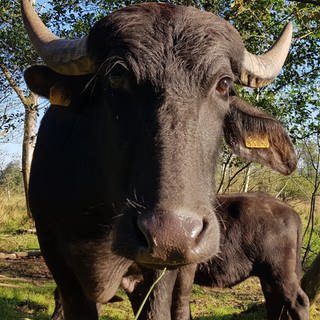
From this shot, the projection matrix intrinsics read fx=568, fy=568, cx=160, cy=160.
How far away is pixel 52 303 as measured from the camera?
733 centimetres

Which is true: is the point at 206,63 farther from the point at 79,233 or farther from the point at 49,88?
the point at 79,233

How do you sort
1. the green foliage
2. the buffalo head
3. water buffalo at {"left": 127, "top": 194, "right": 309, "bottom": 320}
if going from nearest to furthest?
the buffalo head
water buffalo at {"left": 127, "top": 194, "right": 309, "bottom": 320}
the green foliage

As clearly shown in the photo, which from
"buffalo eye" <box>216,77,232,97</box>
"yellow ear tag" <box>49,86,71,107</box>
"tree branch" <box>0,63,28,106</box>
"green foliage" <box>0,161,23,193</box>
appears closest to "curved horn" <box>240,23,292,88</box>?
"buffalo eye" <box>216,77,232,97</box>

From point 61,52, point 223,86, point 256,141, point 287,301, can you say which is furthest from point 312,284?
point 61,52

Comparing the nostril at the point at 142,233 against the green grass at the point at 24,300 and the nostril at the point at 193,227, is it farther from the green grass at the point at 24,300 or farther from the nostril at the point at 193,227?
the green grass at the point at 24,300

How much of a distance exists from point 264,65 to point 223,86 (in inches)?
32.1

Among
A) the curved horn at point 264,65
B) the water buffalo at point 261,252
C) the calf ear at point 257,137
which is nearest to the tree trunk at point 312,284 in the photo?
the water buffalo at point 261,252

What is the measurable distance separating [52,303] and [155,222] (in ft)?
17.3

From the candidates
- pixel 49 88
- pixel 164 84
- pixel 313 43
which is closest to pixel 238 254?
pixel 313 43

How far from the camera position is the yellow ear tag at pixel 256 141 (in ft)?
13.8

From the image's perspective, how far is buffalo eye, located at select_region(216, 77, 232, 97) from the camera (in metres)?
3.39

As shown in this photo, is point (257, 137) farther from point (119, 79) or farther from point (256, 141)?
point (119, 79)

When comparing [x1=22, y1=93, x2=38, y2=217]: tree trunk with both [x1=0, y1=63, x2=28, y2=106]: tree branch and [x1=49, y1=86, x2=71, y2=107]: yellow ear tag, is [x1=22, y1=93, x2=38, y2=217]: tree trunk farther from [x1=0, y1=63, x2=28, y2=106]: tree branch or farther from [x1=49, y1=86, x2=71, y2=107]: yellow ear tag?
[x1=49, y1=86, x2=71, y2=107]: yellow ear tag

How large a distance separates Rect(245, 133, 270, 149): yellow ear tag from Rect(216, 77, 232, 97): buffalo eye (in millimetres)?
803
